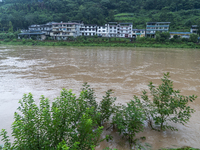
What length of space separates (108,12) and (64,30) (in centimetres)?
3070

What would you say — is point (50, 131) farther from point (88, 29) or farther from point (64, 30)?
point (88, 29)

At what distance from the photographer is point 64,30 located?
1943 inches

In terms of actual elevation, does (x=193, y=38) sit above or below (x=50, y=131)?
above

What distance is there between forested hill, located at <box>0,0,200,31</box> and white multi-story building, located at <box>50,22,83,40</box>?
9.24 m

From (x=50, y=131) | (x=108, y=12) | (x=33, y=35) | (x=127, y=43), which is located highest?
(x=108, y=12)

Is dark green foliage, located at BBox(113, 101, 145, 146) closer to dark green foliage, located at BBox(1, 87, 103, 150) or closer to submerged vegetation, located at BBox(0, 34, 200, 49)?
dark green foliage, located at BBox(1, 87, 103, 150)

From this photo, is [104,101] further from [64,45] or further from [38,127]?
[64,45]

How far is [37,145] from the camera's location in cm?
312

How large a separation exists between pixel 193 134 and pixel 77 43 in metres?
38.6

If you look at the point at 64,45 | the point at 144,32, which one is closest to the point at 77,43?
the point at 64,45

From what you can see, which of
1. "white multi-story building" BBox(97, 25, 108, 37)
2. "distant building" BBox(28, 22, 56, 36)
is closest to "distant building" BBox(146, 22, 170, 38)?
"white multi-story building" BBox(97, 25, 108, 37)

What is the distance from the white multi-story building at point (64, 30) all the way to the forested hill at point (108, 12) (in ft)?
30.3

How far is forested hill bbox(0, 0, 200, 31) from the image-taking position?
2260 inches

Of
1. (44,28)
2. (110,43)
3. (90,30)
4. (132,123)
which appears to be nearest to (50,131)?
(132,123)
